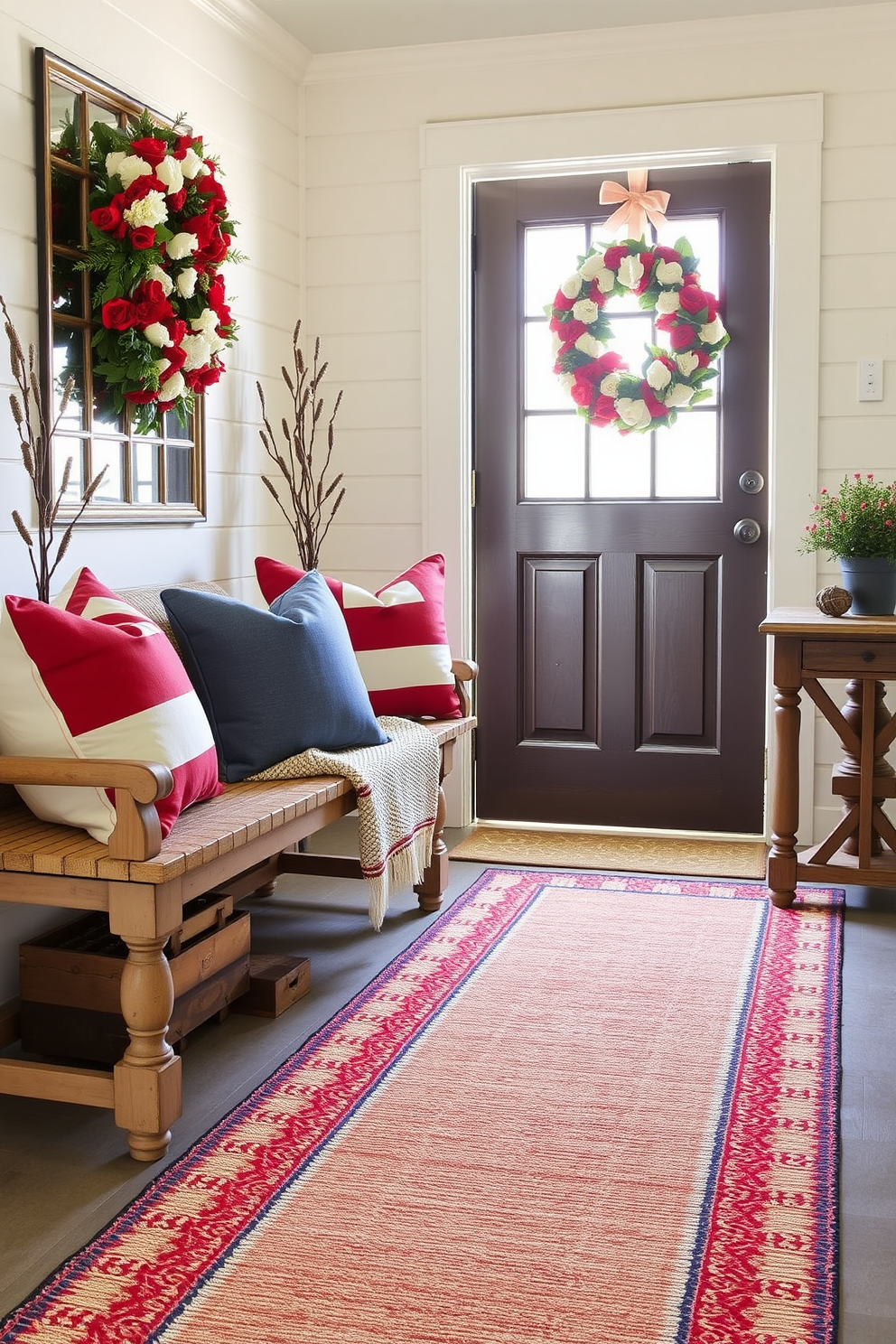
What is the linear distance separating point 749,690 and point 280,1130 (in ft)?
8.06

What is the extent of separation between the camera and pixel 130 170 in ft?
9.66

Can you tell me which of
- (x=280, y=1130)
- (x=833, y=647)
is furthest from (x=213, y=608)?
(x=833, y=647)

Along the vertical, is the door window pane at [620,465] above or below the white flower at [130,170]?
below

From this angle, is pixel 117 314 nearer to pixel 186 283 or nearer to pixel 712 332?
pixel 186 283

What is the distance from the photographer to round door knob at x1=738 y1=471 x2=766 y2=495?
4105 mm

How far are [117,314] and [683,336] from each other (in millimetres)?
1886

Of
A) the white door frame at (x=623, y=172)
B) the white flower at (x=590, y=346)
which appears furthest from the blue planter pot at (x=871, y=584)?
the white flower at (x=590, y=346)

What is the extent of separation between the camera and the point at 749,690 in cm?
417

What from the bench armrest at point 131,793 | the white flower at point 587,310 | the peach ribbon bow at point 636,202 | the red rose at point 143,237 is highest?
the peach ribbon bow at point 636,202

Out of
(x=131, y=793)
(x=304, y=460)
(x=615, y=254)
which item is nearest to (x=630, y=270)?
(x=615, y=254)

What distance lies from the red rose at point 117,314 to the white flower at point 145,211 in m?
0.18

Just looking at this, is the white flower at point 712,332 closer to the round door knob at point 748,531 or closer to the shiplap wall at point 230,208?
the round door knob at point 748,531

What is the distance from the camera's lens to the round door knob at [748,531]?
4105 mm

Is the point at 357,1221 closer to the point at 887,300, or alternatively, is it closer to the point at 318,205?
the point at 887,300
